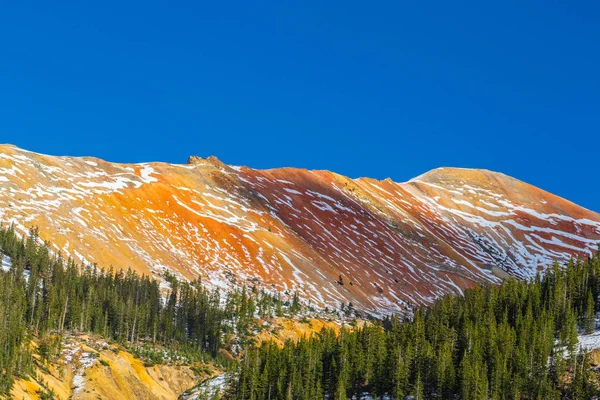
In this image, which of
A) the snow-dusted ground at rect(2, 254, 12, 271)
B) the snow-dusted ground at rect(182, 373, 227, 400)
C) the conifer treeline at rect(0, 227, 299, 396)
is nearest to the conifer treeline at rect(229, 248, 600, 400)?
the snow-dusted ground at rect(182, 373, 227, 400)

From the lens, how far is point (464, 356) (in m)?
103

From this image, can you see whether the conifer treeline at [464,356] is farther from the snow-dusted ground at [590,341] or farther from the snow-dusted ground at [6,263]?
the snow-dusted ground at [6,263]

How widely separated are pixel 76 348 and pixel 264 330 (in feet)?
177

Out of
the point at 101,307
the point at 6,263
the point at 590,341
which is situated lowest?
the point at 590,341

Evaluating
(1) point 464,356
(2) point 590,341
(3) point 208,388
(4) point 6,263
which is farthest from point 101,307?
(2) point 590,341

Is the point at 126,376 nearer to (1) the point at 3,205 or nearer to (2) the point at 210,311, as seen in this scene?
(2) the point at 210,311

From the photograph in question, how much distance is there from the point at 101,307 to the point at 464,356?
77.0 m

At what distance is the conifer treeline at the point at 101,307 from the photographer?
129788mm

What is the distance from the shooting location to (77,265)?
172250mm

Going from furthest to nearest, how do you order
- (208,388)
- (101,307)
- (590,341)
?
(101,307) → (208,388) → (590,341)

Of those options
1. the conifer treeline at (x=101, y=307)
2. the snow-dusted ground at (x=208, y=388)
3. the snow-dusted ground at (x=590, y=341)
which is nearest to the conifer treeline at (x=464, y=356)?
the snow-dusted ground at (x=590, y=341)

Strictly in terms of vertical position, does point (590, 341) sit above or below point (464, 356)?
above

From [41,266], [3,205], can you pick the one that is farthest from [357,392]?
[3,205]

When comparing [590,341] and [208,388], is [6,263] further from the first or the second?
[590,341]
